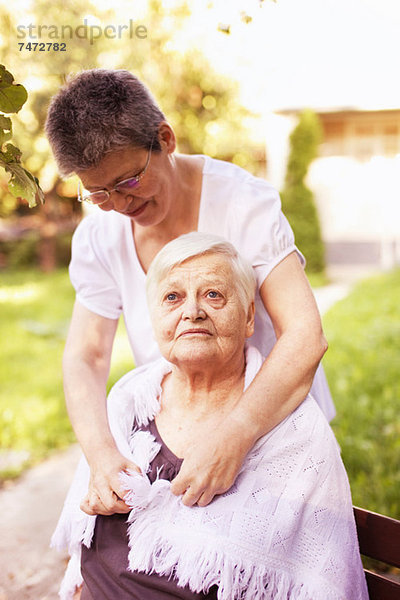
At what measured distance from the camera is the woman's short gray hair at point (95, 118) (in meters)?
1.67

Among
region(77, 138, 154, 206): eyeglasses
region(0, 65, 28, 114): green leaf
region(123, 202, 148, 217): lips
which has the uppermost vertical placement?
region(0, 65, 28, 114): green leaf

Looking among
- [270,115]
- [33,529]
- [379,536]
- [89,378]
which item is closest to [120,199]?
[89,378]

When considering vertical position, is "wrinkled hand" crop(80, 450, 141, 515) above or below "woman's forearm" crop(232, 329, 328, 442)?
below

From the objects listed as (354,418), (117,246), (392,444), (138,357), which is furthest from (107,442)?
(354,418)

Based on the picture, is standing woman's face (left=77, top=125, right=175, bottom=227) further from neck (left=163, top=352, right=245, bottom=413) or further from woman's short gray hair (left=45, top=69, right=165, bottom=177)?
neck (left=163, top=352, right=245, bottom=413)

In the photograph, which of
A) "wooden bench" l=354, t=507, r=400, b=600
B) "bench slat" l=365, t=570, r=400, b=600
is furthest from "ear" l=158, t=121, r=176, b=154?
"bench slat" l=365, t=570, r=400, b=600

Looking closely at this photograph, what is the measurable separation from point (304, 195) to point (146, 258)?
33.3ft

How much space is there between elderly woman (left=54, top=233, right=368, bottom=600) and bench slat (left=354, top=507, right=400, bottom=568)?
0.27m

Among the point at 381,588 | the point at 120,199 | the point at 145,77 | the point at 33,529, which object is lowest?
the point at 33,529

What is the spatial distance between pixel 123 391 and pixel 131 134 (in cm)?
78

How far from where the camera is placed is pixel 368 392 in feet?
16.4

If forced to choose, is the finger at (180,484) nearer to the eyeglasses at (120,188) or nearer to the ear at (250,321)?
the ear at (250,321)

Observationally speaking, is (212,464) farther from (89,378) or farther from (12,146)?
→ (12,146)

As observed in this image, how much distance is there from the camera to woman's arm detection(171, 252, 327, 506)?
1508 mm
